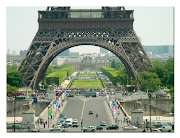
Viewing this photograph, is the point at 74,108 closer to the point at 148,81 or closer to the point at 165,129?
the point at 148,81

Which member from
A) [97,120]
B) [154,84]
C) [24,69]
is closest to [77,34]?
[24,69]

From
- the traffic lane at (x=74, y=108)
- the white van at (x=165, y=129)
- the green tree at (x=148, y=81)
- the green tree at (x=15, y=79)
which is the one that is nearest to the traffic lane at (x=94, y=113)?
the traffic lane at (x=74, y=108)

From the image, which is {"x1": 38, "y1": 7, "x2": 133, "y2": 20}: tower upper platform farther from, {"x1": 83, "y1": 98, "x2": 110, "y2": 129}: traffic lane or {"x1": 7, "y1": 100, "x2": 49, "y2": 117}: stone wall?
{"x1": 7, "y1": 100, "x2": 49, "y2": 117}: stone wall

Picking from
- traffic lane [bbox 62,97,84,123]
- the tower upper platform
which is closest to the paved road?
traffic lane [bbox 62,97,84,123]

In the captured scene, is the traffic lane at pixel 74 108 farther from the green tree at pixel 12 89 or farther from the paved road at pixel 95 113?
the green tree at pixel 12 89

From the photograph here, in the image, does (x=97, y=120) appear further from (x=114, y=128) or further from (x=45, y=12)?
(x=45, y=12)
